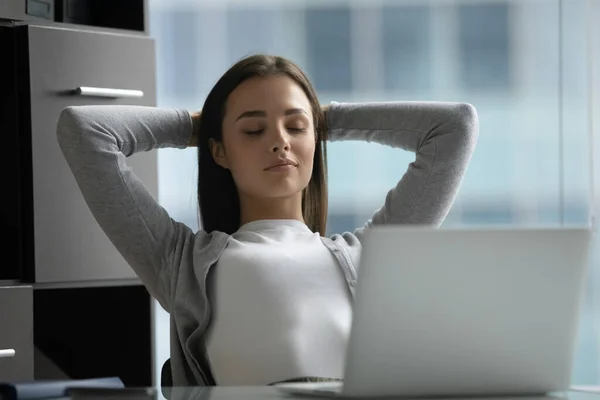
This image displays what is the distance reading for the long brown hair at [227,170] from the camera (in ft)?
5.65

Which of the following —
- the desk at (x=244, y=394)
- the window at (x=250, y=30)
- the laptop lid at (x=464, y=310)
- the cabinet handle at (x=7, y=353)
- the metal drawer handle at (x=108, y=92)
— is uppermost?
the window at (x=250, y=30)

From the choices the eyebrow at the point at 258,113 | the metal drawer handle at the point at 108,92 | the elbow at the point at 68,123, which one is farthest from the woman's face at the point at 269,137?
the metal drawer handle at the point at 108,92

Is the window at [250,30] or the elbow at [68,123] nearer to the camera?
the elbow at [68,123]

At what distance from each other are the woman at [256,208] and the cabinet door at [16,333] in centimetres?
33

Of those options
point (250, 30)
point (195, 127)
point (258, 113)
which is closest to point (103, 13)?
point (195, 127)

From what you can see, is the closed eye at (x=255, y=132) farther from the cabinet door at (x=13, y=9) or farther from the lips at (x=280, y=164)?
the cabinet door at (x=13, y=9)

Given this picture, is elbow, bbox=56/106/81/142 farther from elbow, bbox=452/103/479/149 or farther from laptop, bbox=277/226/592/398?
laptop, bbox=277/226/592/398

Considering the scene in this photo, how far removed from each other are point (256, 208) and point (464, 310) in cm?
78

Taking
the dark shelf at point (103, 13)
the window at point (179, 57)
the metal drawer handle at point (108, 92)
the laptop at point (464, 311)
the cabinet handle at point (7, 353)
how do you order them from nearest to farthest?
1. the laptop at point (464, 311)
2. the cabinet handle at point (7, 353)
3. the metal drawer handle at point (108, 92)
4. the dark shelf at point (103, 13)
5. the window at point (179, 57)

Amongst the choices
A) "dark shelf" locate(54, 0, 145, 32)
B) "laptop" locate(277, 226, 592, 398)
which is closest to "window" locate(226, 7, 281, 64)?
"dark shelf" locate(54, 0, 145, 32)

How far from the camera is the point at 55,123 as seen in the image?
1.95 metres

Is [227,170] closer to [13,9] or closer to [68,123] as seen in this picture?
[68,123]

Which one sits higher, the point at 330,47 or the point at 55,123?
the point at 330,47

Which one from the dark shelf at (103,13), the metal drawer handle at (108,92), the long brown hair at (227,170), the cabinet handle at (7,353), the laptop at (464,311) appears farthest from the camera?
the dark shelf at (103,13)
